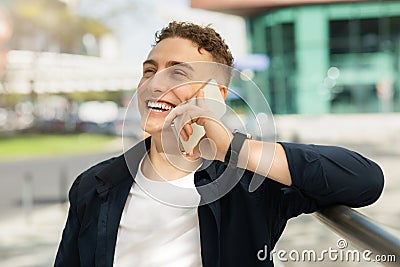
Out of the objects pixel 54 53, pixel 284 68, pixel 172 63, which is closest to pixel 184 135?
pixel 172 63

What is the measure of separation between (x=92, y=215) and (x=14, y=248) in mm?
3843

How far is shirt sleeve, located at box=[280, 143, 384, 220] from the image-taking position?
78 centimetres

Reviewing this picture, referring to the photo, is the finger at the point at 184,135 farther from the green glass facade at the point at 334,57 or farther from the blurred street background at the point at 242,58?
the green glass facade at the point at 334,57

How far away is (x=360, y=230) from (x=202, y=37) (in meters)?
0.36

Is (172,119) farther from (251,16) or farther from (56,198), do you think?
(251,16)

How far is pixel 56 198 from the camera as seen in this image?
7.09 metres

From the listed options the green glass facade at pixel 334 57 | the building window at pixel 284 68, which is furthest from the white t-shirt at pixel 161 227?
the building window at pixel 284 68

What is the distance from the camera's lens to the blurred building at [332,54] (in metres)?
16.6

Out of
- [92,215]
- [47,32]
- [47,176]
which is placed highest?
[47,32]

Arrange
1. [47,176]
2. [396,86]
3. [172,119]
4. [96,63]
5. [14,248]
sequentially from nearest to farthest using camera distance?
[172,119] → [14,248] → [47,176] → [396,86] → [96,63]

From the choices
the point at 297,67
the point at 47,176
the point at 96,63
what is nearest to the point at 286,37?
the point at 297,67

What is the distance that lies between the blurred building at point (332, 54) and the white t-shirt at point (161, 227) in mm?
15717

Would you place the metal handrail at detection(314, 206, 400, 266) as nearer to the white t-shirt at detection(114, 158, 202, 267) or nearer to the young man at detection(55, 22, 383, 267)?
the young man at detection(55, 22, 383, 267)

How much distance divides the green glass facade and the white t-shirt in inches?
616
